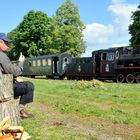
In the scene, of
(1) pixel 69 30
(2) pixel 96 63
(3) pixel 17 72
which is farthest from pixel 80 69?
(3) pixel 17 72

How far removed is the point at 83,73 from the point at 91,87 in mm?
18727

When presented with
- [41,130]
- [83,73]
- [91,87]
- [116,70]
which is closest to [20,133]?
[41,130]

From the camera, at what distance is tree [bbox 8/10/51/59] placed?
241 ft

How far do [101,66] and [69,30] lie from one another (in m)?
21.2

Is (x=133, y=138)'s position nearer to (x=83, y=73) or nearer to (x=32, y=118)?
(x=32, y=118)

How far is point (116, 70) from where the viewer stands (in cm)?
3525

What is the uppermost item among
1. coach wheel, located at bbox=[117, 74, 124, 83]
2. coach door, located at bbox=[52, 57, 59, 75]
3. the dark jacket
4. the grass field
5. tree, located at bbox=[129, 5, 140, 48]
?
tree, located at bbox=[129, 5, 140, 48]

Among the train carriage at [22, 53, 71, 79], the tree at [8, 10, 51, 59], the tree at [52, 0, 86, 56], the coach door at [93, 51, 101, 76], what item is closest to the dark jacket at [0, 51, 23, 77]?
the coach door at [93, 51, 101, 76]

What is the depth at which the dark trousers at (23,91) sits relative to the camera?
8789 mm

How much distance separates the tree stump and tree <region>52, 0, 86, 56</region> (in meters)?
50.0

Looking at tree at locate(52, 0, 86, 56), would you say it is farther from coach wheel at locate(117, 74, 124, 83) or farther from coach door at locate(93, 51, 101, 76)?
coach wheel at locate(117, 74, 124, 83)

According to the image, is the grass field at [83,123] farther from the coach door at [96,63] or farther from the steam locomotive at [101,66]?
the coach door at [96,63]

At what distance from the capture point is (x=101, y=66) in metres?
37.1

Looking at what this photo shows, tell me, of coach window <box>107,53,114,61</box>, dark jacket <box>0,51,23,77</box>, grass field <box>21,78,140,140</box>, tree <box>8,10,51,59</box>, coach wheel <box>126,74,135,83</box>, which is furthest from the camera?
tree <box>8,10,51,59</box>
